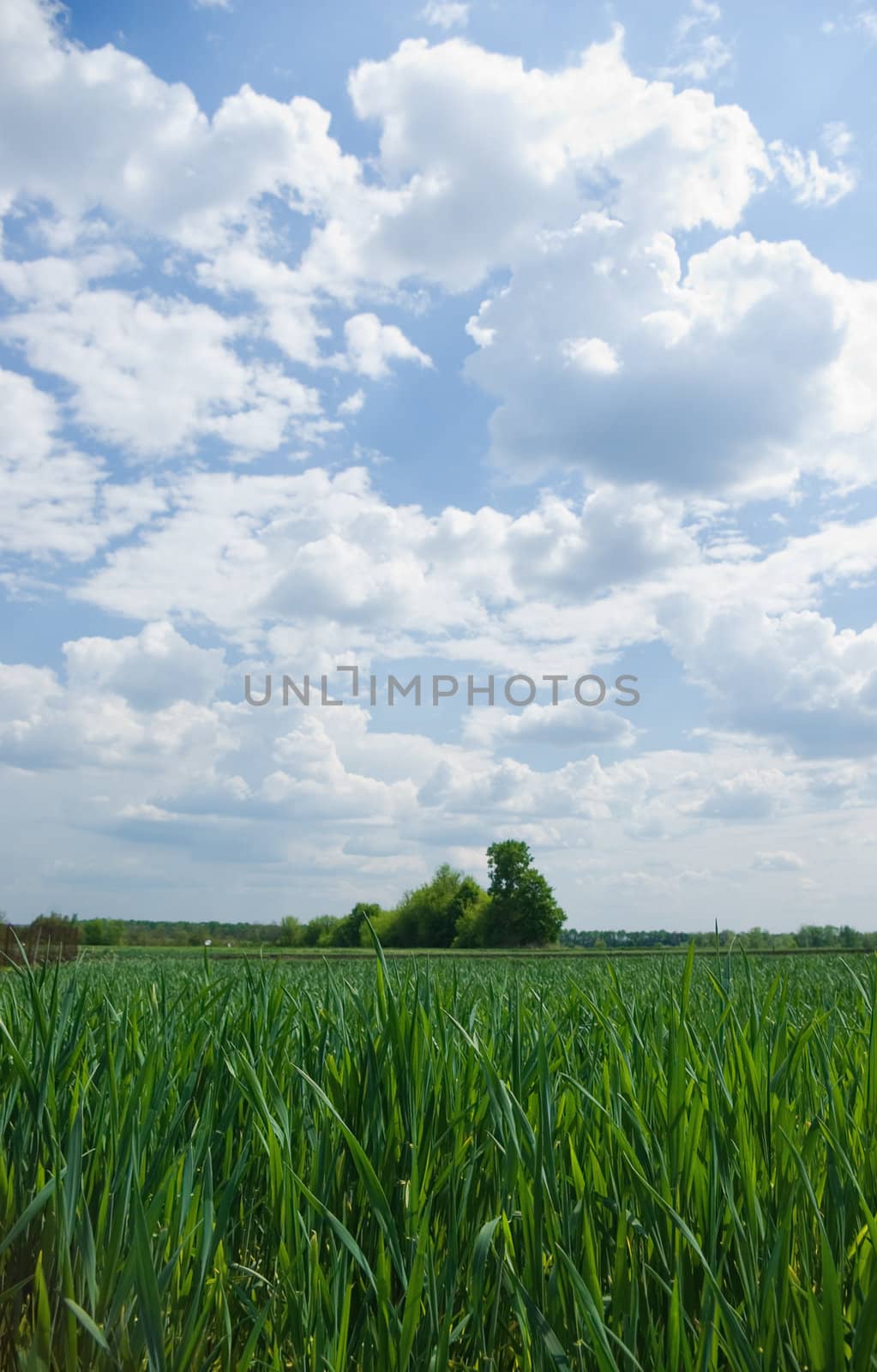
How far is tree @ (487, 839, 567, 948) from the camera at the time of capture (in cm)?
6488

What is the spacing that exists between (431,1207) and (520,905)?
66725mm

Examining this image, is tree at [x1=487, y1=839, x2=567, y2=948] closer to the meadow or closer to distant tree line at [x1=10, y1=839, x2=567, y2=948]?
distant tree line at [x1=10, y1=839, x2=567, y2=948]

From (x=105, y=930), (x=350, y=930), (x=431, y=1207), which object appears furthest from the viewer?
(x=350, y=930)

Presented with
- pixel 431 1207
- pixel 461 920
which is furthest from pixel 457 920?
pixel 431 1207

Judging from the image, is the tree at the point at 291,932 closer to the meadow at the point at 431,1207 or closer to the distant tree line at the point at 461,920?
the distant tree line at the point at 461,920

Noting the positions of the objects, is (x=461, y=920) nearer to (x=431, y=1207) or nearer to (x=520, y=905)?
(x=520, y=905)

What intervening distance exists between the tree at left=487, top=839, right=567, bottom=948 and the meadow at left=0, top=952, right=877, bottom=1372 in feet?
210

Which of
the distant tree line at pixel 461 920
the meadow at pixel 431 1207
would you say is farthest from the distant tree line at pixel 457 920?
the meadow at pixel 431 1207

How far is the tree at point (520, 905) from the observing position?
64.9 meters

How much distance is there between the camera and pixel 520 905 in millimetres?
66125

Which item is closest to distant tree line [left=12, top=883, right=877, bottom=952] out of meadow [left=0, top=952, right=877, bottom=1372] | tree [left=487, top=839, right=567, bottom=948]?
tree [left=487, top=839, right=567, bottom=948]

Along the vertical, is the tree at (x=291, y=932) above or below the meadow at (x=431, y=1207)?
below

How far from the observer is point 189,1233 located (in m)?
1.31

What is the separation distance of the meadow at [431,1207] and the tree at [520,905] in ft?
210
